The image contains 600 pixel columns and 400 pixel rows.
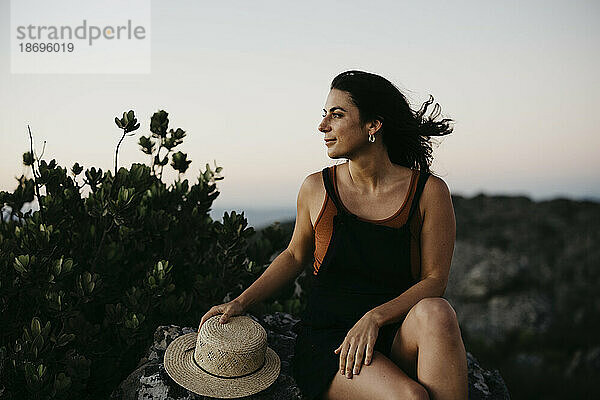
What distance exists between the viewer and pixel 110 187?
13.1 ft

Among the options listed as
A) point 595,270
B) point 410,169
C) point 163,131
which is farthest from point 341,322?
point 595,270

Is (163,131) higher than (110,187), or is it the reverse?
(163,131)

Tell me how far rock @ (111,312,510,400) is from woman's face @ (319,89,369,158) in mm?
1205

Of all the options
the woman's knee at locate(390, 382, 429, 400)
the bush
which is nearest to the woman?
the woman's knee at locate(390, 382, 429, 400)

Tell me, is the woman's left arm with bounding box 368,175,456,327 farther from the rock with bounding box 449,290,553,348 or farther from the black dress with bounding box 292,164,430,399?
the rock with bounding box 449,290,553,348

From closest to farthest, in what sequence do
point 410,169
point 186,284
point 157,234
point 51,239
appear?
point 410,169
point 51,239
point 157,234
point 186,284

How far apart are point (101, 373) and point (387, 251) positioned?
1952mm

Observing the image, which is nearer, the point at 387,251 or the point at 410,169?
the point at 387,251

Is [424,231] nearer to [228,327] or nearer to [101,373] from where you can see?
[228,327]

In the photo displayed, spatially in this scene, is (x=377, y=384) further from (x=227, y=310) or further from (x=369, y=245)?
(x=227, y=310)

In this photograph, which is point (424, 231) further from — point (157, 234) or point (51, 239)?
point (51, 239)

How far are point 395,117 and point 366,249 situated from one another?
76 centimetres

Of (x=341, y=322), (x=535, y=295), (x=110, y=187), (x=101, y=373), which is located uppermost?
(x=110, y=187)

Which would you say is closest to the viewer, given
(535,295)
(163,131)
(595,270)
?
(163,131)
